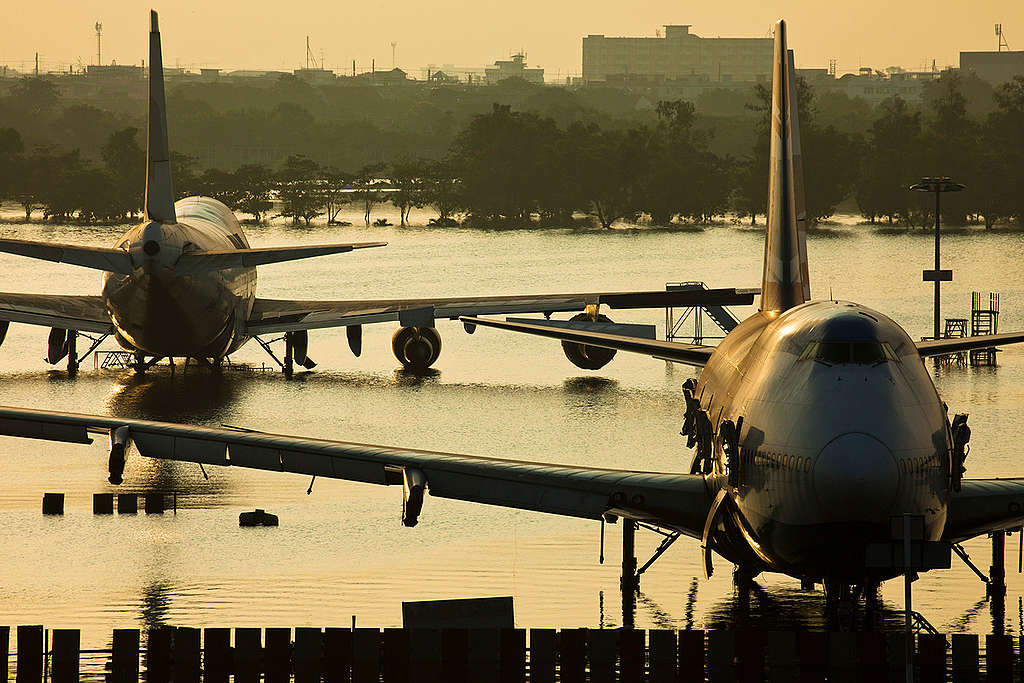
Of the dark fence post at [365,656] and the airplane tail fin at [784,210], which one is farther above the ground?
the airplane tail fin at [784,210]

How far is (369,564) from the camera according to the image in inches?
1321

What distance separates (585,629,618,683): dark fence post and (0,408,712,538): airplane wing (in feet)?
12.2

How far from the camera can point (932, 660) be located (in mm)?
22875

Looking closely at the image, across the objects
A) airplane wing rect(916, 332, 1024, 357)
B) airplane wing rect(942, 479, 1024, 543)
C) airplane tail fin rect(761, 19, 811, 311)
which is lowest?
airplane wing rect(942, 479, 1024, 543)

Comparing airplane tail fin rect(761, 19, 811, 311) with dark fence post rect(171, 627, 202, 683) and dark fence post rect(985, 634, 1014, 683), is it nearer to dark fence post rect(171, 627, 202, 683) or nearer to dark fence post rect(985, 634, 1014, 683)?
dark fence post rect(985, 634, 1014, 683)

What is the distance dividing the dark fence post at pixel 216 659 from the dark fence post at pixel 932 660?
987 centimetres

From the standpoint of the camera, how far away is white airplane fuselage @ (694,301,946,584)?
72.5ft

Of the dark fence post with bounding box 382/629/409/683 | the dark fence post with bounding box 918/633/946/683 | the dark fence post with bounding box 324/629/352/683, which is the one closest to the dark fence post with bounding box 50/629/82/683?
the dark fence post with bounding box 324/629/352/683

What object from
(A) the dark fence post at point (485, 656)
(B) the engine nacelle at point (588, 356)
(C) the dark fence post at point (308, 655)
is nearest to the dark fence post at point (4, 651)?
(C) the dark fence post at point (308, 655)

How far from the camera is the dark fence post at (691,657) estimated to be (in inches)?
906

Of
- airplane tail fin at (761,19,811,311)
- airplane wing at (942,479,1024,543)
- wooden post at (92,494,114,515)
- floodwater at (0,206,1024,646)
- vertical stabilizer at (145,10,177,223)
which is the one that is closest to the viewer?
airplane wing at (942,479,1024,543)

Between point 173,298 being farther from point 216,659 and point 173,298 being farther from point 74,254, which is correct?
point 216,659

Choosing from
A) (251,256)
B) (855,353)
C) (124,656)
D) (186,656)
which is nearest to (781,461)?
(855,353)

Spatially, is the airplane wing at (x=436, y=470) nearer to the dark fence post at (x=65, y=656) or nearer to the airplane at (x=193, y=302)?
the dark fence post at (x=65, y=656)
